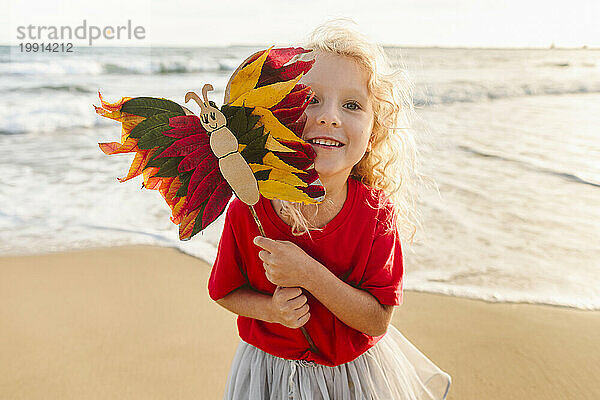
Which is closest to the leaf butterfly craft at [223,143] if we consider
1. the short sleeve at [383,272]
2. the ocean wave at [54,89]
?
the short sleeve at [383,272]

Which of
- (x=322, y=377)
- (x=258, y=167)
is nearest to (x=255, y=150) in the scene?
(x=258, y=167)

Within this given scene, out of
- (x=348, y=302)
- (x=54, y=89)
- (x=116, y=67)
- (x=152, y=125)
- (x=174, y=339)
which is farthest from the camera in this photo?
(x=116, y=67)

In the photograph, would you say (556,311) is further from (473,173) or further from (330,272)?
(473,173)

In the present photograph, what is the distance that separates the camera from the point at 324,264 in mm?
1520

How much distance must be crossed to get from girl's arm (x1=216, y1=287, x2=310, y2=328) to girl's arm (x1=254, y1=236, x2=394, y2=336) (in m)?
0.04

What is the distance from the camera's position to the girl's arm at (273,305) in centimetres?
139

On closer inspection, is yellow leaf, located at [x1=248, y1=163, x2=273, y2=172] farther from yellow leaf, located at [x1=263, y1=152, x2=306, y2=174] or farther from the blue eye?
the blue eye

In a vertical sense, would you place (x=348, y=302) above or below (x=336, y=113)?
below

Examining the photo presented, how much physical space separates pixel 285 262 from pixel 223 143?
35cm

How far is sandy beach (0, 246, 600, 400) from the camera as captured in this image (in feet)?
7.68

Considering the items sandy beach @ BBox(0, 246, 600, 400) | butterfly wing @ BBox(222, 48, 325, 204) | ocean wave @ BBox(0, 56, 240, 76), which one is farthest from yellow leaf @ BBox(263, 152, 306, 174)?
ocean wave @ BBox(0, 56, 240, 76)

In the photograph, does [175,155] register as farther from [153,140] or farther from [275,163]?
[275,163]

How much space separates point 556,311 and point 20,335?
2574 millimetres

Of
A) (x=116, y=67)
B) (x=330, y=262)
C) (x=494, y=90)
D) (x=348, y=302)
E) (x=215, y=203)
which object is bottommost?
(x=348, y=302)
